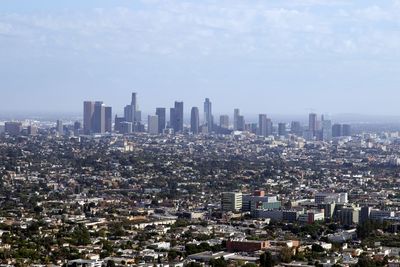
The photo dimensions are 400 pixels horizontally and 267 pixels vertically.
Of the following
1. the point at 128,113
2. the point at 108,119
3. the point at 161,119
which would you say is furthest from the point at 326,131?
the point at 108,119

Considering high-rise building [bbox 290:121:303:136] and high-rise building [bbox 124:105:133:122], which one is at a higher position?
high-rise building [bbox 124:105:133:122]

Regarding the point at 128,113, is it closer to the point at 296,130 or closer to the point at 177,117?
the point at 177,117

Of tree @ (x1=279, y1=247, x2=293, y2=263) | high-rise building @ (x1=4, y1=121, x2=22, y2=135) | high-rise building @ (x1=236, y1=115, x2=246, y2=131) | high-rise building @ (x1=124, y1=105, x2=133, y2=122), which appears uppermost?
high-rise building @ (x1=124, y1=105, x2=133, y2=122)

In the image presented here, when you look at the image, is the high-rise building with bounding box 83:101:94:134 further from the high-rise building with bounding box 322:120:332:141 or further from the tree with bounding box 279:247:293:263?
the tree with bounding box 279:247:293:263

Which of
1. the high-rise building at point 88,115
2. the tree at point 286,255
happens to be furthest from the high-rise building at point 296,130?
the tree at point 286,255

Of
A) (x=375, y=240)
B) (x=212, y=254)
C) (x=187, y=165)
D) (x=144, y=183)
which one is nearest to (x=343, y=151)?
(x=187, y=165)

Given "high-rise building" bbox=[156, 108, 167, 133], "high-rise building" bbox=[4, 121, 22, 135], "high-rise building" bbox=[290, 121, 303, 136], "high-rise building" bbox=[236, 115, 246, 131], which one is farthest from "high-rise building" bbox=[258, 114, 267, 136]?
"high-rise building" bbox=[4, 121, 22, 135]

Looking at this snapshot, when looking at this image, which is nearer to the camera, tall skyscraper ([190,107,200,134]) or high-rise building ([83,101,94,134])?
high-rise building ([83,101,94,134])

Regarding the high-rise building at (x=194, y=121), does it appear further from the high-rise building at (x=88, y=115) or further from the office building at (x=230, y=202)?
the office building at (x=230, y=202)
